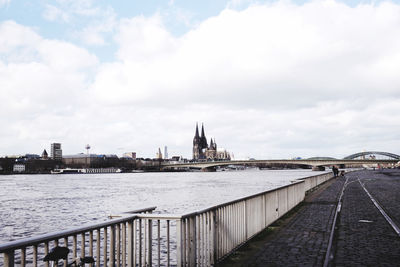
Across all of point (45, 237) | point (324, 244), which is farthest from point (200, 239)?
point (324, 244)

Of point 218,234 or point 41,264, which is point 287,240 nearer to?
point 218,234

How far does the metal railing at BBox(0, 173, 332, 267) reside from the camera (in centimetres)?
419

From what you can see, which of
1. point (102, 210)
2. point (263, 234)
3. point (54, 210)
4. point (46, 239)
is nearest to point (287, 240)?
point (263, 234)

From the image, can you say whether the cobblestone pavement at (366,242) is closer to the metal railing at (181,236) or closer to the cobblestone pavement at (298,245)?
the cobblestone pavement at (298,245)

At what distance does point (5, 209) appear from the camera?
31781mm

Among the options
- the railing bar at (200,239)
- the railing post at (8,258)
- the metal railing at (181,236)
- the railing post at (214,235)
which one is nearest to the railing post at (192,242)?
the metal railing at (181,236)

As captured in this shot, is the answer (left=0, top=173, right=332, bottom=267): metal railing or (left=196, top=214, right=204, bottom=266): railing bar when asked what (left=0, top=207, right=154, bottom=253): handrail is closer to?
(left=0, top=173, right=332, bottom=267): metal railing

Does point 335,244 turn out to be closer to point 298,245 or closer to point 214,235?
point 298,245

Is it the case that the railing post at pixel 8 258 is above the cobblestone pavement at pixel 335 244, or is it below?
above

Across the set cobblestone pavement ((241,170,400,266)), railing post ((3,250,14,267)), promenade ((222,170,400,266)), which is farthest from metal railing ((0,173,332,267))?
cobblestone pavement ((241,170,400,266))

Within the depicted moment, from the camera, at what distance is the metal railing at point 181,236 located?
4190mm

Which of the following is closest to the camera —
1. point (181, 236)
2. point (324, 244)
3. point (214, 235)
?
point (181, 236)

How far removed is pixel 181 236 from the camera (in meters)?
5.86

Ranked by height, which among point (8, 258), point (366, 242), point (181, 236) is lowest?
point (366, 242)
